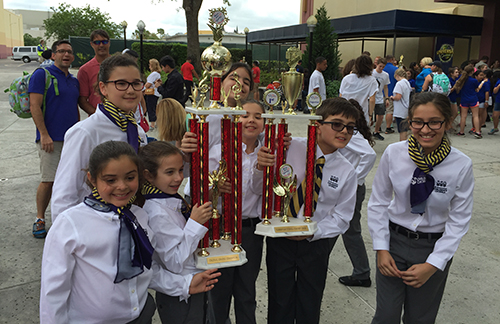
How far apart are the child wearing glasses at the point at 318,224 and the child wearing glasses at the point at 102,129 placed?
0.82 m

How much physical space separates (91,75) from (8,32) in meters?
82.5

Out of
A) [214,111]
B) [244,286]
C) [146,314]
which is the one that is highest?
[214,111]

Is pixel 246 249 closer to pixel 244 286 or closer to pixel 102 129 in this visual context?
pixel 244 286

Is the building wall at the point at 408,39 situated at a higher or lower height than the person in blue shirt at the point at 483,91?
higher

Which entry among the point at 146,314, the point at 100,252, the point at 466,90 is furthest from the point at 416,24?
the point at 100,252

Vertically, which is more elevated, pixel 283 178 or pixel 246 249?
pixel 283 178

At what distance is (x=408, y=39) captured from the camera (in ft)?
61.2

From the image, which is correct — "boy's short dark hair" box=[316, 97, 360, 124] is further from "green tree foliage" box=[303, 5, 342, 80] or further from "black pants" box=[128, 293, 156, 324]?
"green tree foliage" box=[303, 5, 342, 80]

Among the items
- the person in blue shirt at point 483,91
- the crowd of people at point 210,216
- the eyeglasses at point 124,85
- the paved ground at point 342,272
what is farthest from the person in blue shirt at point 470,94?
the eyeglasses at point 124,85

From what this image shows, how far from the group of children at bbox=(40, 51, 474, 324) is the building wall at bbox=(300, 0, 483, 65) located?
16.3 meters

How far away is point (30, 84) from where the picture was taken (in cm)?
378

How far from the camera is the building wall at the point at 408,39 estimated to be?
16141mm

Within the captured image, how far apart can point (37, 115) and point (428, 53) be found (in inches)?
712

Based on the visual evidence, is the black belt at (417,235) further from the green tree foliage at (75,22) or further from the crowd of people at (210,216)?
the green tree foliage at (75,22)
